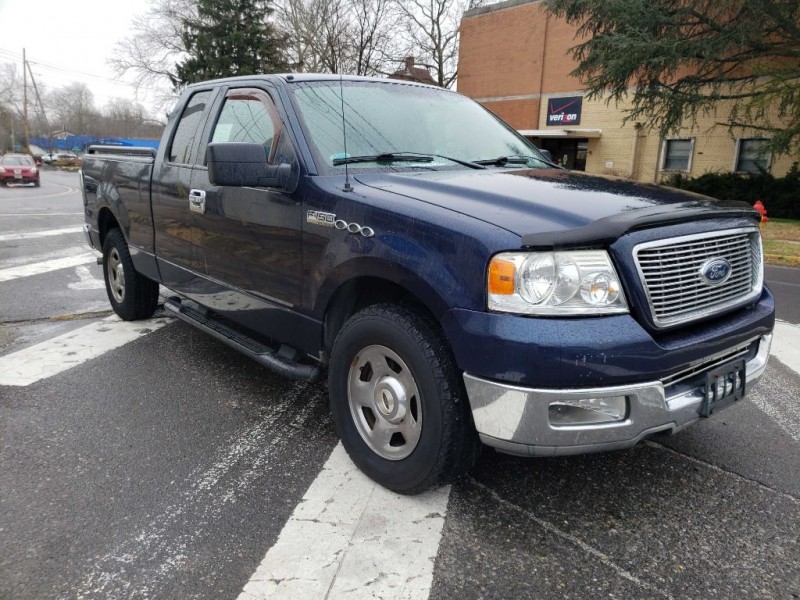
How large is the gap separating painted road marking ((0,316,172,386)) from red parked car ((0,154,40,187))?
96.7ft

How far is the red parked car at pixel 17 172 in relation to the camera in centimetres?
2941

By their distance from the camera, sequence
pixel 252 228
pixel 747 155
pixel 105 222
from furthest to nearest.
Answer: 1. pixel 747 155
2. pixel 105 222
3. pixel 252 228

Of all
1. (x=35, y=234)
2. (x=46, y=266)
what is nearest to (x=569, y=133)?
(x=35, y=234)

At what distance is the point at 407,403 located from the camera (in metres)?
2.63

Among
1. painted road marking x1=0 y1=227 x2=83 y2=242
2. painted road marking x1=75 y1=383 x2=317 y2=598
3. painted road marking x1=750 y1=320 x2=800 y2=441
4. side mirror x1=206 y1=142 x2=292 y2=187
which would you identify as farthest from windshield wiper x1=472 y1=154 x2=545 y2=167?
painted road marking x1=0 y1=227 x2=83 y2=242

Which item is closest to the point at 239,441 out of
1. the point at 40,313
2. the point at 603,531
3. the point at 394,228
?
the point at 394,228

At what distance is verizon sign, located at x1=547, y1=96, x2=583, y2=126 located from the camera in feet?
88.7

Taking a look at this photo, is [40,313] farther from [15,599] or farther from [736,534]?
[736,534]

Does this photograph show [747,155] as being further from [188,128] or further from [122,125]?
[122,125]

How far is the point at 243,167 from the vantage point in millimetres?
3059

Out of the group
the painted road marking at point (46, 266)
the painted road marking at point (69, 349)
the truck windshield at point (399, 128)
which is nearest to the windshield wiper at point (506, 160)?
the truck windshield at point (399, 128)

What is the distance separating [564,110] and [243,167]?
2707cm

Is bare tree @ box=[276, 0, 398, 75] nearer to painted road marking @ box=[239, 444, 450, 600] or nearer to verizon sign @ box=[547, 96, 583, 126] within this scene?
verizon sign @ box=[547, 96, 583, 126]

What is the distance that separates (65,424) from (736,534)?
11.7ft
